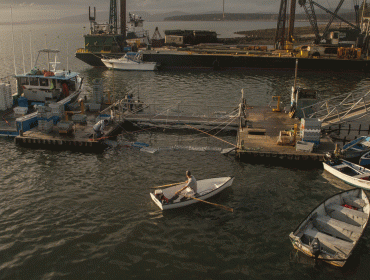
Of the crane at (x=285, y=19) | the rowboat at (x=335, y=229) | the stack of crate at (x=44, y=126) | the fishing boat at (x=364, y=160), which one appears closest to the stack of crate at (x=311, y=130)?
the fishing boat at (x=364, y=160)

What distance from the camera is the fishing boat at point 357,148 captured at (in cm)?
2541

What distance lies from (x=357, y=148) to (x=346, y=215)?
1018 cm

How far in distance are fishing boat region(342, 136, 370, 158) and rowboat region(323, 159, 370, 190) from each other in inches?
52.0

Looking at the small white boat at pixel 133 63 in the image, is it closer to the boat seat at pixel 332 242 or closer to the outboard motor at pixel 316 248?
the boat seat at pixel 332 242

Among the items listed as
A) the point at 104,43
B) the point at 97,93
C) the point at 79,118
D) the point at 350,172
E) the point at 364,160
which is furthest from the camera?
the point at 104,43

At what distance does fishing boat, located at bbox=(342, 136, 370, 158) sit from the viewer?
25406mm

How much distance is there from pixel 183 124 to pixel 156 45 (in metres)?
70.1

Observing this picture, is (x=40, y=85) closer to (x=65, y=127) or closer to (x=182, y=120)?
(x=65, y=127)

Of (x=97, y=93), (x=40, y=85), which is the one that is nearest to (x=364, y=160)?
(x=97, y=93)

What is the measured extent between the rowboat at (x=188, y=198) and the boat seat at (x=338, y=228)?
5630mm

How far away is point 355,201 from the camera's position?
61.5ft

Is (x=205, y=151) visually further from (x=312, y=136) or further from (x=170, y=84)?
(x=170, y=84)

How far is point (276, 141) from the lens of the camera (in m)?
26.9

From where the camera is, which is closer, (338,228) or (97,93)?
(338,228)
